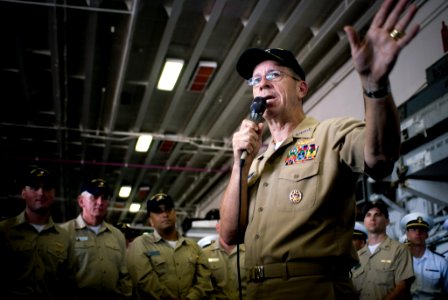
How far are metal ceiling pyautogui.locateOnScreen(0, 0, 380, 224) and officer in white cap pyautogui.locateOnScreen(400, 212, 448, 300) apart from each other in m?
3.37

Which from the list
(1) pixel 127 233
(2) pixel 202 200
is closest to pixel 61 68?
(1) pixel 127 233

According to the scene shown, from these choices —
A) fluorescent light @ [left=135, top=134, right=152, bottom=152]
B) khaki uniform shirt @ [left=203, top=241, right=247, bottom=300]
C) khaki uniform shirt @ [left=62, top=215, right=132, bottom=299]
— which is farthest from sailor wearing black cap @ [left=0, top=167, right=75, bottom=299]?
fluorescent light @ [left=135, top=134, right=152, bottom=152]

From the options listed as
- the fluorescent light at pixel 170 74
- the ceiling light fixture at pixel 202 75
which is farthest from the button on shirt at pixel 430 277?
the fluorescent light at pixel 170 74

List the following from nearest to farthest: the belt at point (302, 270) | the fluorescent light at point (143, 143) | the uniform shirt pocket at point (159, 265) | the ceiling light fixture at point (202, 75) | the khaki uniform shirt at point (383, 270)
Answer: the belt at point (302, 270) < the khaki uniform shirt at point (383, 270) < the uniform shirt pocket at point (159, 265) < the ceiling light fixture at point (202, 75) < the fluorescent light at point (143, 143)

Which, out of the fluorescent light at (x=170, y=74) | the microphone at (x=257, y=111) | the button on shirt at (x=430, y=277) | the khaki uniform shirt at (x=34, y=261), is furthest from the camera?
the fluorescent light at (x=170, y=74)

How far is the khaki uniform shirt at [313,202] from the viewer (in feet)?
5.77

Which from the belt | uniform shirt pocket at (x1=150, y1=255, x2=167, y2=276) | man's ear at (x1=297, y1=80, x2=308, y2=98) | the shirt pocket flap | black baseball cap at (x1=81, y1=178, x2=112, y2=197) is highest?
black baseball cap at (x1=81, y1=178, x2=112, y2=197)

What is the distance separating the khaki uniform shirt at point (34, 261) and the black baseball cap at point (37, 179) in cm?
33

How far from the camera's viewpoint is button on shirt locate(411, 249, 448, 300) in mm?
5215

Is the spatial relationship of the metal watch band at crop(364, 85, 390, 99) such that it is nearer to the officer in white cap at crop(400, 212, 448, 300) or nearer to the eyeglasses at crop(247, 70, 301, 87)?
the eyeglasses at crop(247, 70, 301, 87)

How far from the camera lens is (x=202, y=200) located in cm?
1870

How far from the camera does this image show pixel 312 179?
A: 1853mm

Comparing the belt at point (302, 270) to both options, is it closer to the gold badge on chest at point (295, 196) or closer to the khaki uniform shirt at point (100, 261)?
the gold badge on chest at point (295, 196)

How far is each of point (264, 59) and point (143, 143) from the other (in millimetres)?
10638
